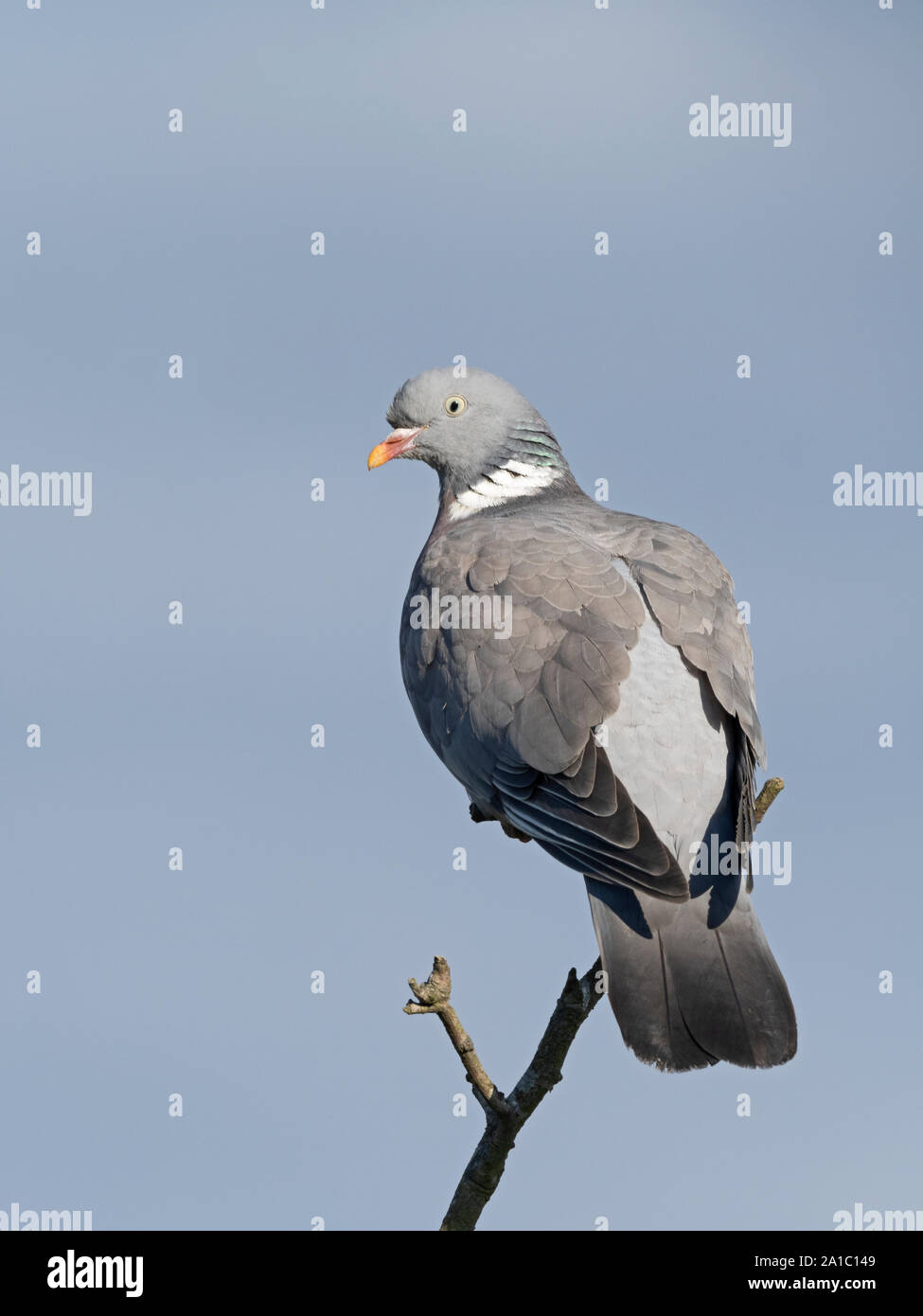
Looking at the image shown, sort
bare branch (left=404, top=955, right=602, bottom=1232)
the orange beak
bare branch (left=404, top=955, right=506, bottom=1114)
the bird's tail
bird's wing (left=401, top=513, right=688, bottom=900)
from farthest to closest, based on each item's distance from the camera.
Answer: the orange beak < bird's wing (left=401, top=513, right=688, bottom=900) < the bird's tail < bare branch (left=404, top=955, right=602, bottom=1232) < bare branch (left=404, top=955, right=506, bottom=1114)

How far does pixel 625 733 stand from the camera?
607 centimetres

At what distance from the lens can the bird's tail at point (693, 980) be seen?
5.24 metres

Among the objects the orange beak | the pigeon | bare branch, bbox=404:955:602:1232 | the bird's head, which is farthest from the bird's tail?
the orange beak

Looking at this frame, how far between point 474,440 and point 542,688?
7.73ft

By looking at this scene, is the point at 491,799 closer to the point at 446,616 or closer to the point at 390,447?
the point at 446,616

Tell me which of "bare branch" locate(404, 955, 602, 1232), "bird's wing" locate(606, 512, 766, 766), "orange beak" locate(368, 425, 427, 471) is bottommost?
"bare branch" locate(404, 955, 602, 1232)

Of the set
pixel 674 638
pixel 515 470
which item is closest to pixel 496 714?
pixel 674 638

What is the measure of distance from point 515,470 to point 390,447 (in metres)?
0.68

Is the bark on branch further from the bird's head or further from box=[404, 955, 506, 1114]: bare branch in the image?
the bird's head

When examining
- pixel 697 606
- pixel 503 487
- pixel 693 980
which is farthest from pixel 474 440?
pixel 693 980

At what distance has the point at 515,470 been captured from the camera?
8.10m

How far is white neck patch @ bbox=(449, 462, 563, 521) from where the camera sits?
8039mm

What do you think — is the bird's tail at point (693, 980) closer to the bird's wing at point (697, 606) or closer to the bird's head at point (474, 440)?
the bird's wing at point (697, 606)

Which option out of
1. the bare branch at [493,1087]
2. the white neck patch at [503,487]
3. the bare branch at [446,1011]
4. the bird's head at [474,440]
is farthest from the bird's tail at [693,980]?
the bird's head at [474,440]
